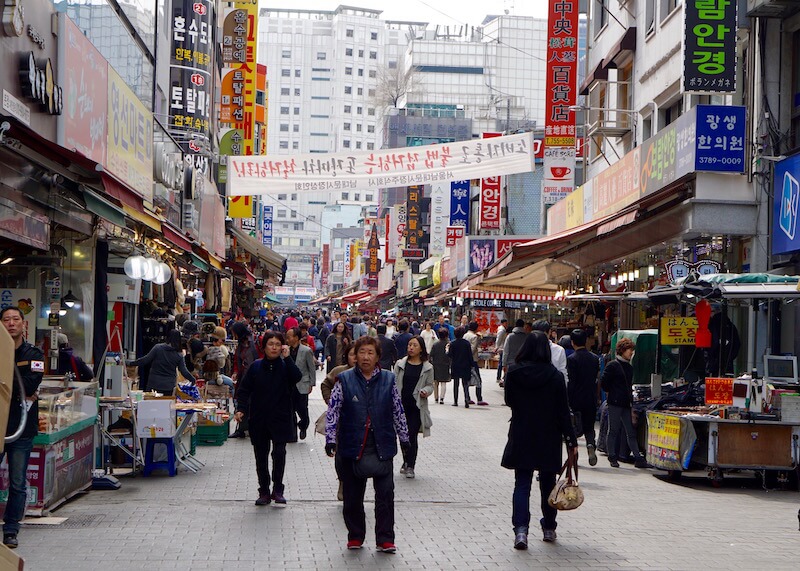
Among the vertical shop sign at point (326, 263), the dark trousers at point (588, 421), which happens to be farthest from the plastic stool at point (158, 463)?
the vertical shop sign at point (326, 263)

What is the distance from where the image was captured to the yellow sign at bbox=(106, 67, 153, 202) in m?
15.8

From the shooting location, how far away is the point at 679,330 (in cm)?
1416

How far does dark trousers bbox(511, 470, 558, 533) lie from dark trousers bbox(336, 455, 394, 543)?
3.35ft

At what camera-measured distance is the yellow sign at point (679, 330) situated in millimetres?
14070

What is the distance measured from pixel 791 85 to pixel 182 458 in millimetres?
10389

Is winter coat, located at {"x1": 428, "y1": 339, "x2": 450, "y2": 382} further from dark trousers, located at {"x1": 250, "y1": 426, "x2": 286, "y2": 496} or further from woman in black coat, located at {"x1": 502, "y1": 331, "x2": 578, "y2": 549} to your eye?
woman in black coat, located at {"x1": 502, "y1": 331, "x2": 578, "y2": 549}

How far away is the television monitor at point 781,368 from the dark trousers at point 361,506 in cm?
624

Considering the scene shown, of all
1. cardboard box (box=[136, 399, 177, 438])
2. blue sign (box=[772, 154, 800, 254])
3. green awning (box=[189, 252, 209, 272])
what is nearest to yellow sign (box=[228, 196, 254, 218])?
green awning (box=[189, 252, 209, 272])

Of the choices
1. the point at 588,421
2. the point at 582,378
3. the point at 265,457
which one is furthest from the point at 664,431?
the point at 265,457

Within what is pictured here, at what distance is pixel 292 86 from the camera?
160125 mm

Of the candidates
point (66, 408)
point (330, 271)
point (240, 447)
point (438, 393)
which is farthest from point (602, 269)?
point (330, 271)

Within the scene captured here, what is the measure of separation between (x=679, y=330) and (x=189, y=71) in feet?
47.1

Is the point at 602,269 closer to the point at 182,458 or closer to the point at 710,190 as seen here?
the point at 710,190

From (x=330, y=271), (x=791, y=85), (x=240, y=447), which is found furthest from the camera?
(x=330, y=271)
